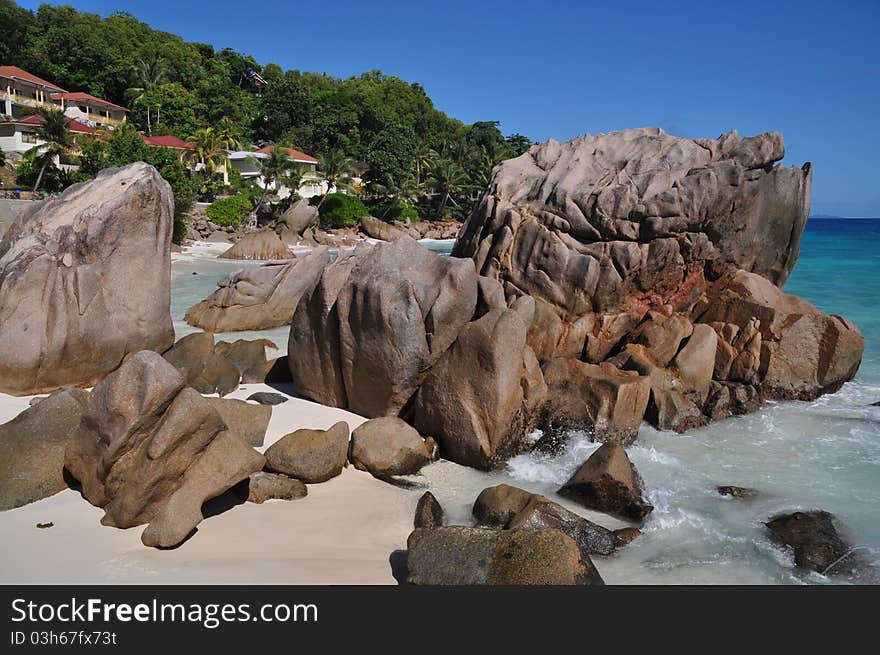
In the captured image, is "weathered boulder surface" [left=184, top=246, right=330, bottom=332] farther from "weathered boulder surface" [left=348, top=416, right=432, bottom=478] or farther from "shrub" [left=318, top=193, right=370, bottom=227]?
"shrub" [left=318, top=193, right=370, bottom=227]

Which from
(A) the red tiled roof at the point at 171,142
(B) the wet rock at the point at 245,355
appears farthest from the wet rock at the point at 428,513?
(A) the red tiled roof at the point at 171,142

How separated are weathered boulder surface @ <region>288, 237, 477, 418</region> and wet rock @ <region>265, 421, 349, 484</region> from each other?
5.49ft

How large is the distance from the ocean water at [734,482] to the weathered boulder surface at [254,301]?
11.3m

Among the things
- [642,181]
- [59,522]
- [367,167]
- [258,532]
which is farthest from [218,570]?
[367,167]

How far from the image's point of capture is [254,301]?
777 inches

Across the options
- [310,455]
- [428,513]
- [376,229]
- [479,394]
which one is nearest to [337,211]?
[376,229]

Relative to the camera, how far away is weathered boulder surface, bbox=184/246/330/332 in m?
19.4

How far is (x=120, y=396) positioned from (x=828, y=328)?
Answer: 12967 millimetres

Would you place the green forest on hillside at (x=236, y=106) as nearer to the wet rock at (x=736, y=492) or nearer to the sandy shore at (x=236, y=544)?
the sandy shore at (x=236, y=544)

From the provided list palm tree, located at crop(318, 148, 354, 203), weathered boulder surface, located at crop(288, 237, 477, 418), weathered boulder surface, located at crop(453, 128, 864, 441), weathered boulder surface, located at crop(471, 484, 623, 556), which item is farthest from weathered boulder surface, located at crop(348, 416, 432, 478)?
palm tree, located at crop(318, 148, 354, 203)

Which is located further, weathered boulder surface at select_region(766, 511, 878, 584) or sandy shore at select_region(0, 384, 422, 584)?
→ weathered boulder surface at select_region(766, 511, 878, 584)

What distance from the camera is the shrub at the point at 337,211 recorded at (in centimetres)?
5762
